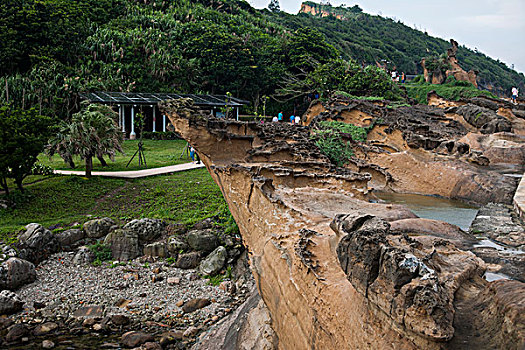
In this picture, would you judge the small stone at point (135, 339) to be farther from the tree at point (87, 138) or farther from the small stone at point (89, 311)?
the tree at point (87, 138)

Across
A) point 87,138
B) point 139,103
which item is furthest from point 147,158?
A: point 139,103

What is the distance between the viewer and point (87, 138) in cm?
1688

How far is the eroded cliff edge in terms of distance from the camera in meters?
3.58

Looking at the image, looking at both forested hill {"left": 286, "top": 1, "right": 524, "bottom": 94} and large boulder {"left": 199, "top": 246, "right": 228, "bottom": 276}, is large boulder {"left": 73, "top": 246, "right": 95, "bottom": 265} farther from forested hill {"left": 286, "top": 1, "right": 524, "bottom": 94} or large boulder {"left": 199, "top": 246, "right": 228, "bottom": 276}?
forested hill {"left": 286, "top": 1, "right": 524, "bottom": 94}

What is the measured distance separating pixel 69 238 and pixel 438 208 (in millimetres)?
11798

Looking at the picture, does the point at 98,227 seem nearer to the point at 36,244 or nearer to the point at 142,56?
the point at 36,244

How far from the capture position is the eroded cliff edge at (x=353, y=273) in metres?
3.58

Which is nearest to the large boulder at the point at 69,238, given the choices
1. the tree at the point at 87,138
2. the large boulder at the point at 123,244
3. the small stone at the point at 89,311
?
the large boulder at the point at 123,244

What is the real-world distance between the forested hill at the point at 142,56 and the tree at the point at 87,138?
13.6 metres

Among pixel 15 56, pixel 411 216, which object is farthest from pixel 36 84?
pixel 411 216

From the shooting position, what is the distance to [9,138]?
557 inches

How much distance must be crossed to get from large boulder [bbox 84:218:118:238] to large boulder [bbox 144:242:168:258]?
167cm

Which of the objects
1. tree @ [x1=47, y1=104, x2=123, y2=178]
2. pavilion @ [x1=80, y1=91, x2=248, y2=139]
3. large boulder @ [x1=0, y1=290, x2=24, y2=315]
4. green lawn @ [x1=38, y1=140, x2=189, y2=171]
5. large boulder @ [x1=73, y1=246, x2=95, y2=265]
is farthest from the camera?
pavilion @ [x1=80, y1=91, x2=248, y2=139]

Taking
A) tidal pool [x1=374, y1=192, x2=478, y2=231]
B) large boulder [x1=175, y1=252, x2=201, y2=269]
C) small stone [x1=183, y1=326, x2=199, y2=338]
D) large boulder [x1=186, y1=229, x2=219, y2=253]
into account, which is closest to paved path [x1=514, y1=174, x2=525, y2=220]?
tidal pool [x1=374, y1=192, x2=478, y2=231]
